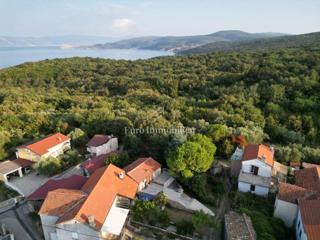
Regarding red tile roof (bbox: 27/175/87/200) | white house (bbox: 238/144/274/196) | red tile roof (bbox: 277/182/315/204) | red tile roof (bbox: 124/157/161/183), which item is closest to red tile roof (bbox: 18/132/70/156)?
red tile roof (bbox: 27/175/87/200)

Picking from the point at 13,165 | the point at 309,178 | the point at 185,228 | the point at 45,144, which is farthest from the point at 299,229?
the point at 13,165

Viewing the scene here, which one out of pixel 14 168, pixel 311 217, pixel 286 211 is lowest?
pixel 14 168

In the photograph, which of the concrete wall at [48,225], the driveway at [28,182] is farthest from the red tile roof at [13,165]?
the concrete wall at [48,225]

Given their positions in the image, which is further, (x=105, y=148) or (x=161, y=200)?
(x=105, y=148)

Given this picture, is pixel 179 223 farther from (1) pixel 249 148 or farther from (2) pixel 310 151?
(2) pixel 310 151

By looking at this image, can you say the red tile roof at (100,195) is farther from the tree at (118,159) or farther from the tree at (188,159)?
the tree at (118,159)

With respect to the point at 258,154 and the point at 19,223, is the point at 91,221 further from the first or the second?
the point at 258,154
